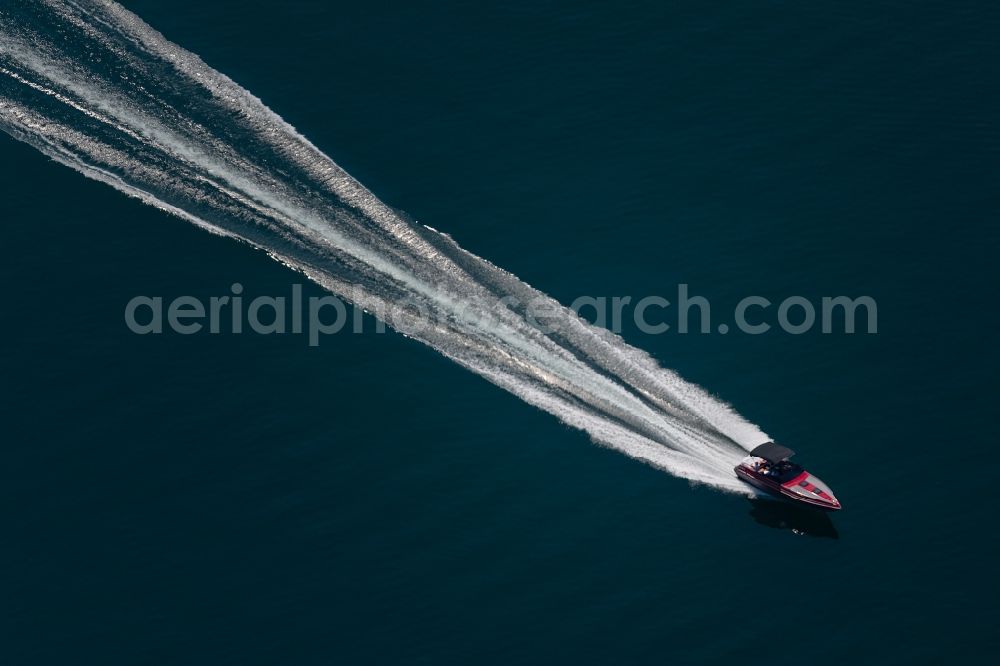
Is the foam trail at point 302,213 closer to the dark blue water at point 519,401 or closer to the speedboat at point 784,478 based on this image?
the speedboat at point 784,478

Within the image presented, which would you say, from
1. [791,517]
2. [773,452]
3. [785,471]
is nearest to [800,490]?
[785,471]

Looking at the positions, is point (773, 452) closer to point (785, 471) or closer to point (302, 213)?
point (785, 471)

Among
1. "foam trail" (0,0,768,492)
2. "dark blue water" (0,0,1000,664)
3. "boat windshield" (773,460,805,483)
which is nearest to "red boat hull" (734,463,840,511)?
"boat windshield" (773,460,805,483)

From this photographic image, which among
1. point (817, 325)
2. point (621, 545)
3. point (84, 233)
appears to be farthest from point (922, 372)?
point (84, 233)

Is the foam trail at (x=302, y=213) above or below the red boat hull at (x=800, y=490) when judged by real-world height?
above

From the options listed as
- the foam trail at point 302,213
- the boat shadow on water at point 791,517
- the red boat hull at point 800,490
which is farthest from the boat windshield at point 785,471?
the foam trail at point 302,213

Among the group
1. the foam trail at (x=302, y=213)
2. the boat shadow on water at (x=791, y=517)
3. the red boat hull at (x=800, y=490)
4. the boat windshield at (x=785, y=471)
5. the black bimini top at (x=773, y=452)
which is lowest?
the boat shadow on water at (x=791, y=517)

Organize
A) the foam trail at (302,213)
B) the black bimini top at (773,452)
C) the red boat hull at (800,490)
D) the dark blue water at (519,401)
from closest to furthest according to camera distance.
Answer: the dark blue water at (519,401), the red boat hull at (800,490), the black bimini top at (773,452), the foam trail at (302,213)
